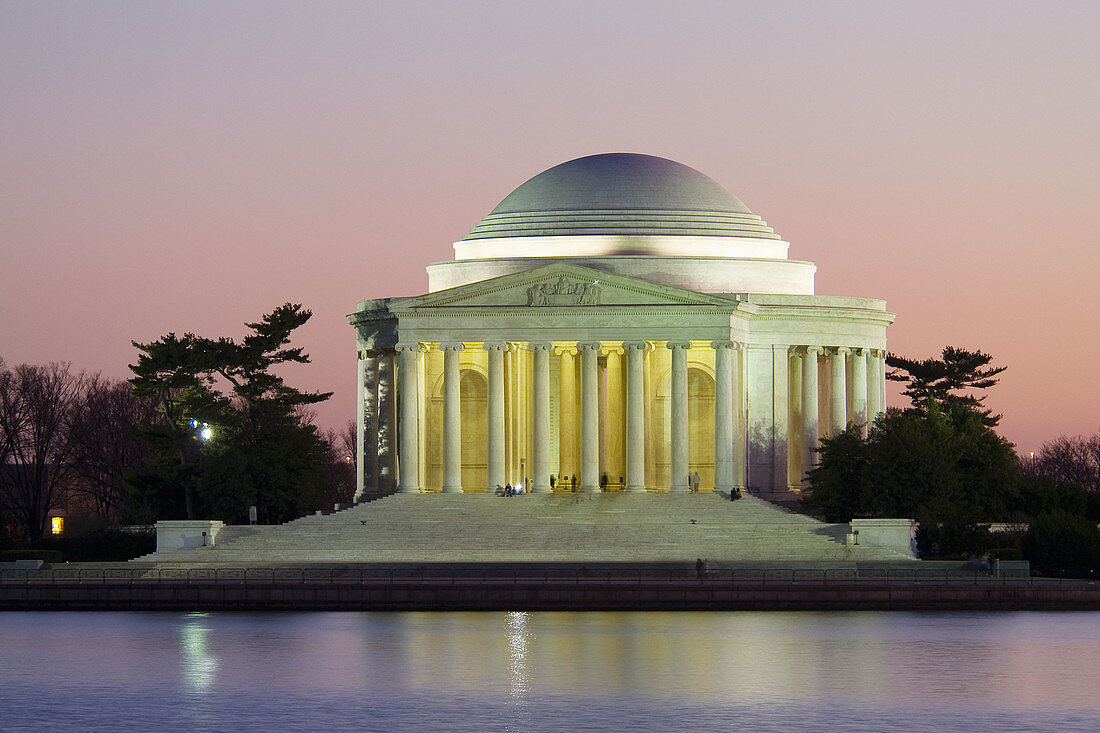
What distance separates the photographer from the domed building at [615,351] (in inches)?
4402

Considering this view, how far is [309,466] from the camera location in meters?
113

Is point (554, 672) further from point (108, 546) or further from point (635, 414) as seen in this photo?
point (635, 414)

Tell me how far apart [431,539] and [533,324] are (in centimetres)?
1631

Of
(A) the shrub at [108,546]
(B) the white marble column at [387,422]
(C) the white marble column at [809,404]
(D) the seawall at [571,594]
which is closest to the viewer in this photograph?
(D) the seawall at [571,594]

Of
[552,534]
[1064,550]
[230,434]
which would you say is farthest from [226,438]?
[1064,550]

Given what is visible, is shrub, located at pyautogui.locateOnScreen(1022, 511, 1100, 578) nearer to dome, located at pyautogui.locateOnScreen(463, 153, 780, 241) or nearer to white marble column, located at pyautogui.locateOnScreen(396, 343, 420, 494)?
white marble column, located at pyautogui.locateOnScreen(396, 343, 420, 494)

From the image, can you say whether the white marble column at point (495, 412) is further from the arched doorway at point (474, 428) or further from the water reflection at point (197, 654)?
the water reflection at point (197, 654)

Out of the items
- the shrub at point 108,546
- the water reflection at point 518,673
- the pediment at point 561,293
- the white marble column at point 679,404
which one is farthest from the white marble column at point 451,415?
the water reflection at point 518,673

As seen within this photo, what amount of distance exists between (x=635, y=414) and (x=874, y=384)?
19.5 meters

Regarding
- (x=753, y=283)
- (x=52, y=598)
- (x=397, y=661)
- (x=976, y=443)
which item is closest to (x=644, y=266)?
(x=753, y=283)

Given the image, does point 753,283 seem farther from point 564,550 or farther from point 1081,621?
point 1081,621

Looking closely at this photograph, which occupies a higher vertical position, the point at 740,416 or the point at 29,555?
the point at 740,416

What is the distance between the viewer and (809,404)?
121 metres

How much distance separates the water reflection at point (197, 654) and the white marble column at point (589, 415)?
3210cm
